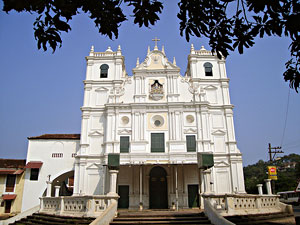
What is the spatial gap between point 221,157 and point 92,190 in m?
11.1

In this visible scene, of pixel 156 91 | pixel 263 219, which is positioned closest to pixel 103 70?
pixel 156 91

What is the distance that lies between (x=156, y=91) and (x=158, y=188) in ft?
27.8

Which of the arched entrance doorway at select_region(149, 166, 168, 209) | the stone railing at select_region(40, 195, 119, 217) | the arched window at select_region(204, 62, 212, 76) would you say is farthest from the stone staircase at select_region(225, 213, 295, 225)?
the arched window at select_region(204, 62, 212, 76)

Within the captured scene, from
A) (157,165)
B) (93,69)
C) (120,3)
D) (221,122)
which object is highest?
(93,69)

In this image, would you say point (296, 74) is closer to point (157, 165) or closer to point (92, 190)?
point (157, 165)

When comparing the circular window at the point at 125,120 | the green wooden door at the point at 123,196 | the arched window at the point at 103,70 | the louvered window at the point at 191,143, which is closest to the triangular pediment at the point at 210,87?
the louvered window at the point at 191,143

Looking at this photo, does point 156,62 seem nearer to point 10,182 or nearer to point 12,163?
point 12,163

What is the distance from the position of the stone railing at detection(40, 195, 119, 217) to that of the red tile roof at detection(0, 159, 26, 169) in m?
11.6

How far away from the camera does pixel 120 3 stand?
4.88 metres

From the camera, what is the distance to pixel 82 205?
13.3 metres

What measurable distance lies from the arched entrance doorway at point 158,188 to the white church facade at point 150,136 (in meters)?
0.08

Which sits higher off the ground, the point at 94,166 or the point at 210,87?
the point at 210,87

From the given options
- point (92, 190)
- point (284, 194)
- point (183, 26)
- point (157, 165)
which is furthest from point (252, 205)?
point (284, 194)

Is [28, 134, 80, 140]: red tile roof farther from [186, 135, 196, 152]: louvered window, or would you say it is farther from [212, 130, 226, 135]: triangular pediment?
[212, 130, 226, 135]: triangular pediment
